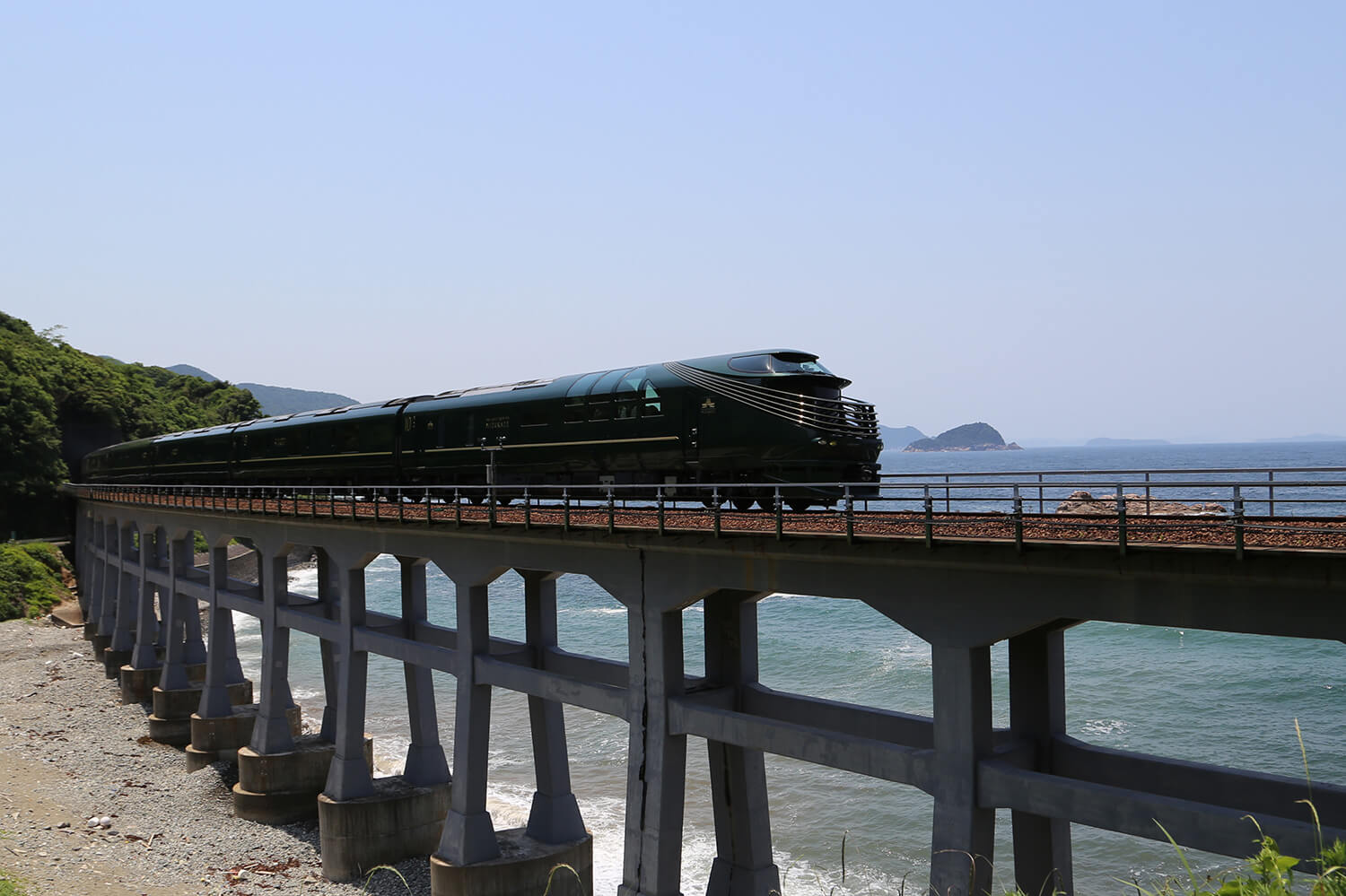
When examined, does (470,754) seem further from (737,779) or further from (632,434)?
(632,434)

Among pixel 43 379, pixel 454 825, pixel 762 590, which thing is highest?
pixel 43 379

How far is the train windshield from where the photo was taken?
20812 millimetres

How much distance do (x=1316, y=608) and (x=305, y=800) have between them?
90.4ft

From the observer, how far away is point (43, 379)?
8856cm

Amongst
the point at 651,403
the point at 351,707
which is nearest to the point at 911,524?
the point at 651,403

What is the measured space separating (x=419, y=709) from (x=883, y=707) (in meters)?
19.0

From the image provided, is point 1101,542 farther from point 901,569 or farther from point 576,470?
point 576,470

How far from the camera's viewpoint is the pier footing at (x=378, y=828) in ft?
82.4

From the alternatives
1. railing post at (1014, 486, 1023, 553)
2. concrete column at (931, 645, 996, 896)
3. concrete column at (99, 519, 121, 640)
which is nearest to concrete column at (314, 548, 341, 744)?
concrete column at (99, 519, 121, 640)

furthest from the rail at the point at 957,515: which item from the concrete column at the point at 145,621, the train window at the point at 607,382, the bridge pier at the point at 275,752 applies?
the concrete column at the point at 145,621

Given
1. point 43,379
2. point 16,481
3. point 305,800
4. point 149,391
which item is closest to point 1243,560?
point 305,800

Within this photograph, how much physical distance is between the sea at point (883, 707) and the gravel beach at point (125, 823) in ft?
18.3

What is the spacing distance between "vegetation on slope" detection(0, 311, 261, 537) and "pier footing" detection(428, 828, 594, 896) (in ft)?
239

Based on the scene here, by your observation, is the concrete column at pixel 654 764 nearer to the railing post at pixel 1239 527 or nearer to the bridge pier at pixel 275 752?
the railing post at pixel 1239 527
